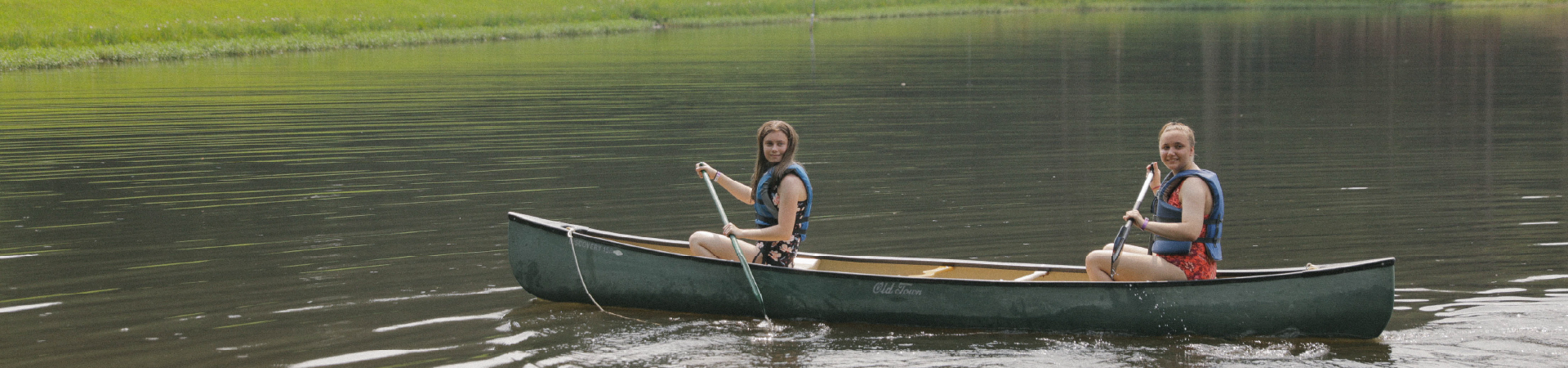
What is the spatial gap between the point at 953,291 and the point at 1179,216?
1337 mm

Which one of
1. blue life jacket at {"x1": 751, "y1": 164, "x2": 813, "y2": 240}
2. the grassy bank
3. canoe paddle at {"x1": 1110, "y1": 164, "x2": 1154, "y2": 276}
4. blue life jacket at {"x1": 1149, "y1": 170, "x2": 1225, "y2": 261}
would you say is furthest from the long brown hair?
the grassy bank

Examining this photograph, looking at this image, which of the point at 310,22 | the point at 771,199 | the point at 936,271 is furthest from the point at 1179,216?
the point at 310,22

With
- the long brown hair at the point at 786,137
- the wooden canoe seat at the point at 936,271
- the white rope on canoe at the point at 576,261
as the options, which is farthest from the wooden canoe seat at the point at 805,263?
the white rope on canoe at the point at 576,261

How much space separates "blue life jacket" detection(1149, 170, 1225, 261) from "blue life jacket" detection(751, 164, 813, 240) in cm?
208

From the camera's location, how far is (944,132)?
19.1m

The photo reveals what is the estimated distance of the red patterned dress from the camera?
7.52 meters

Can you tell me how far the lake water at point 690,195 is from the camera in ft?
26.1

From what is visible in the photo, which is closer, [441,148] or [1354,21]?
[441,148]

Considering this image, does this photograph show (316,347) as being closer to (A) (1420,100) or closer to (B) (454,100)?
(B) (454,100)

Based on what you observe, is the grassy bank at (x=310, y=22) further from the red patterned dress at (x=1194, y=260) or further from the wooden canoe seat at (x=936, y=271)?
the red patterned dress at (x=1194, y=260)

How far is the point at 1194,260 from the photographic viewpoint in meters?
7.58

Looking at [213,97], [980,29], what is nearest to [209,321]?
[213,97]

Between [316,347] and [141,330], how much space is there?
1.29 m

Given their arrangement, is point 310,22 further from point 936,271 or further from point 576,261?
point 936,271
